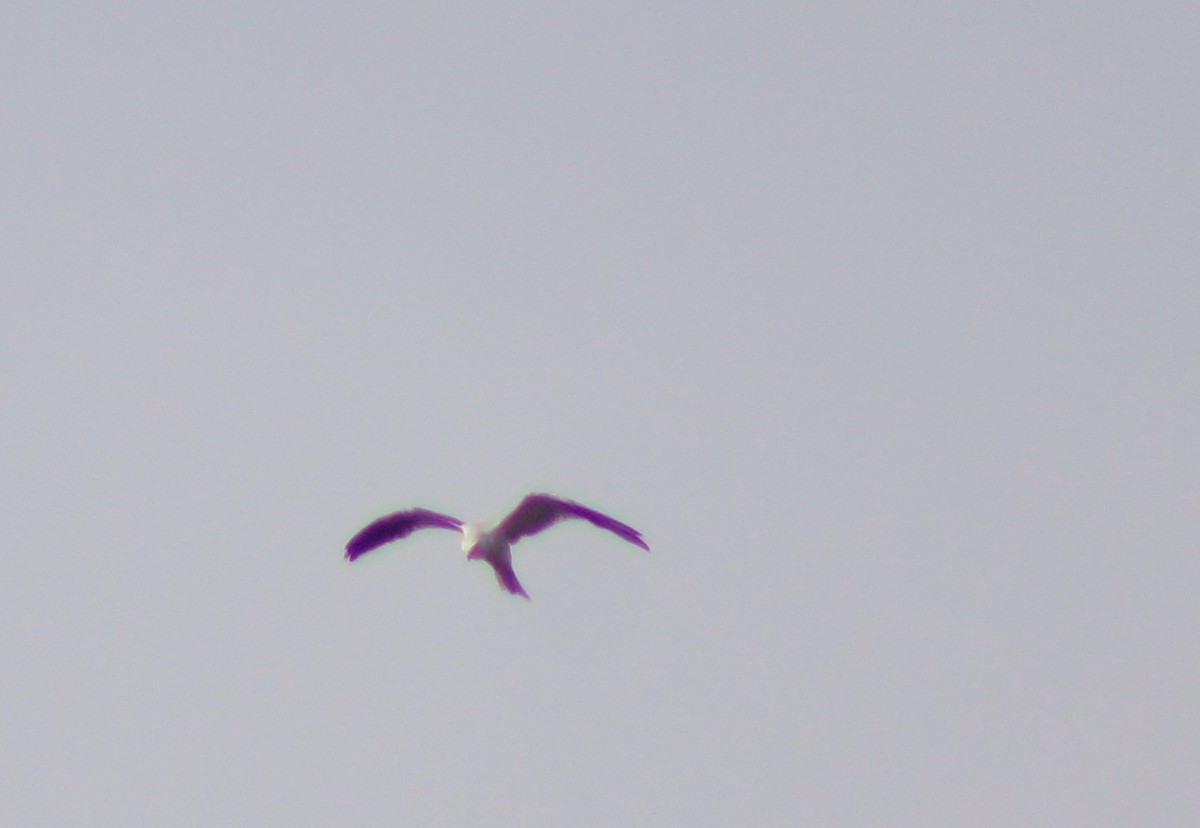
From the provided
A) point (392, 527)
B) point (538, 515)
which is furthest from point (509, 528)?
point (392, 527)

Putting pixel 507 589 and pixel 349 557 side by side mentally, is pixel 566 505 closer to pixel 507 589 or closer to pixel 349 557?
pixel 507 589

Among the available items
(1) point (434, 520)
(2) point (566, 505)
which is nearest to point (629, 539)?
(2) point (566, 505)

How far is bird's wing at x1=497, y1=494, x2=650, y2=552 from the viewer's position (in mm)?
22453

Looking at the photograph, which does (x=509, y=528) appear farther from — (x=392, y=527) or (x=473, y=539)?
(x=392, y=527)

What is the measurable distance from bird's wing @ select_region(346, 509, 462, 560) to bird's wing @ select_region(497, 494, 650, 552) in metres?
0.88

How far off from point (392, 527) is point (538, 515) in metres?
2.08

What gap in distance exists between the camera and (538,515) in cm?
2284

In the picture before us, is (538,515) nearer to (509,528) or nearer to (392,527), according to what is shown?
(509,528)

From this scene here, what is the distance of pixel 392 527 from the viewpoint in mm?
23750

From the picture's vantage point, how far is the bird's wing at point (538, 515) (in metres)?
22.5

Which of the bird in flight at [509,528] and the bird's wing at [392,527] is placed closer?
the bird in flight at [509,528]

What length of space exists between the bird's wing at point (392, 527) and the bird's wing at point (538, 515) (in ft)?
2.87

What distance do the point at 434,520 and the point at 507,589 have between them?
1.60 meters

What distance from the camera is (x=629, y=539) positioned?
21016 mm
